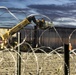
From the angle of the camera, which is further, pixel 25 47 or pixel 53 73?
pixel 25 47

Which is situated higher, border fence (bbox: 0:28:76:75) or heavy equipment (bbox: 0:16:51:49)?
heavy equipment (bbox: 0:16:51:49)

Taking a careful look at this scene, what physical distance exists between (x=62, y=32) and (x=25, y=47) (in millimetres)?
4539

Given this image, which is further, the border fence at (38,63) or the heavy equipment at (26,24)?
the heavy equipment at (26,24)

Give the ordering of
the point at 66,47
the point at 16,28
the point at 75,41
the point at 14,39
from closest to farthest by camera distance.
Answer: the point at 66,47, the point at 16,28, the point at 14,39, the point at 75,41

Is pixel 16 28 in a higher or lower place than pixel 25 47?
higher

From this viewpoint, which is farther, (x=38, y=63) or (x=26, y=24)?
(x=26, y=24)

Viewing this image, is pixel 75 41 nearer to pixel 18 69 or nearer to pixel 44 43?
pixel 44 43

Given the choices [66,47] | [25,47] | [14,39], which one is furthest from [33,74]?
[14,39]

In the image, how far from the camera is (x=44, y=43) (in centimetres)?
2303

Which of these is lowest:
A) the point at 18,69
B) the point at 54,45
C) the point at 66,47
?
the point at 54,45

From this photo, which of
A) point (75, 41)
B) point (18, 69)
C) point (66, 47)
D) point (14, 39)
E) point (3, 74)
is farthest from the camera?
point (75, 41)

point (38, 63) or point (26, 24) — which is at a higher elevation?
point (26, 24)

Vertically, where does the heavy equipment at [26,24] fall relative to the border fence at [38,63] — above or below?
above

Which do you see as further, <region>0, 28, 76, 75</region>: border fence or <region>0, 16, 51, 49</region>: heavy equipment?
<region>0, 16, 51, 49</region>: heavy equipment
